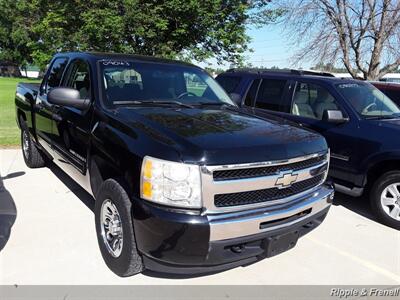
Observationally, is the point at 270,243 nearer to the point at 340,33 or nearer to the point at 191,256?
the point at 191,256

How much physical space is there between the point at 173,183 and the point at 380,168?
341 cm

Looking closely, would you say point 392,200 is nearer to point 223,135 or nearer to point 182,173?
point 223,135

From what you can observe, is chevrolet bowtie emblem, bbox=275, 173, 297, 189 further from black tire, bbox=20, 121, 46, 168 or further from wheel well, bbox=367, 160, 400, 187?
black tire, bbox=20, 121, 46, 168

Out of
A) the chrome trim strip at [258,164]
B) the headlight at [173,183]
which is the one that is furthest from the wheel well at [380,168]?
the headlight at [173,183]

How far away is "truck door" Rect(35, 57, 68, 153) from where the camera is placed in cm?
505

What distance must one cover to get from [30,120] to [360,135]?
4.72 m

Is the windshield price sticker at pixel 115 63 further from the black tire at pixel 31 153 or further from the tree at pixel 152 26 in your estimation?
the tree at pixel 152 26

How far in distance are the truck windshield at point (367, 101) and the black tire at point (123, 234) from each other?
12.1 ft

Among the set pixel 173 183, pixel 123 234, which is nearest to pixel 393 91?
pixel 173 183

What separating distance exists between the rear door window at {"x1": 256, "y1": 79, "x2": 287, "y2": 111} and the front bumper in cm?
347

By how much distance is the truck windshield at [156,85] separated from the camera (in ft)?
13.2

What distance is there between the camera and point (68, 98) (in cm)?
387

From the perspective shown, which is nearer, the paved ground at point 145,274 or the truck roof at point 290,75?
the paved ground at point 145,274
